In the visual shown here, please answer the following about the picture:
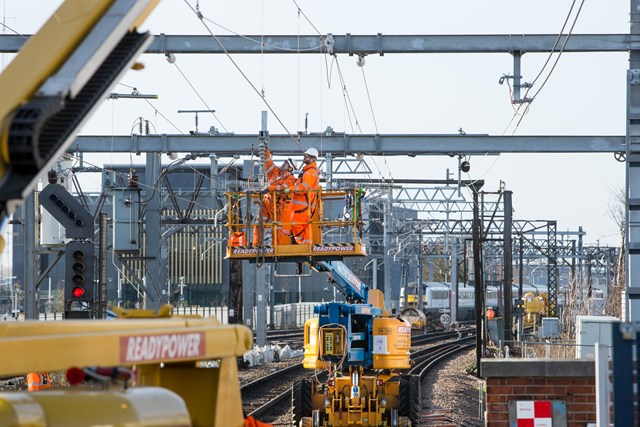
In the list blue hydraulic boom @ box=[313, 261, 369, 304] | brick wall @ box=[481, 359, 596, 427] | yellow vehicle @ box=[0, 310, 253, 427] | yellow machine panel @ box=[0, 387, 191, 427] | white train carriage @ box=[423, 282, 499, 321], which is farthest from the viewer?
white train carriage @ box=[423, 282, 499, 321]

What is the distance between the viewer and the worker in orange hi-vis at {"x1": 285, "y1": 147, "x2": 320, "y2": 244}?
17.9 meters

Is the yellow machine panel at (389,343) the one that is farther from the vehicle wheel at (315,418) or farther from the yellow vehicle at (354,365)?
the vehicle wheel at (315,418)

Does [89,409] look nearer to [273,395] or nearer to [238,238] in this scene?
[238,238]

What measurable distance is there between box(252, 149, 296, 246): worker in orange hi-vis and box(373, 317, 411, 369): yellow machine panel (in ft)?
6.51

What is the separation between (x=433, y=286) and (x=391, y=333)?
68.1 m

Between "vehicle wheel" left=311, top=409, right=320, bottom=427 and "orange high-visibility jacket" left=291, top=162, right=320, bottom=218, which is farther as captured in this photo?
"vehicle wheel" left=311, top=409, right=320, bottom=427

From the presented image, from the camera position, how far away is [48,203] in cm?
2047

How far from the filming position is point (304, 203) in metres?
18.1

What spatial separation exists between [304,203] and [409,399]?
3706mm

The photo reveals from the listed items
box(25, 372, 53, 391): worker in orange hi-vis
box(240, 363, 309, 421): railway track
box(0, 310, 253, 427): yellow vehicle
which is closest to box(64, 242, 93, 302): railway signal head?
box(25, 372, 53, 391): worker in orange hi-vis

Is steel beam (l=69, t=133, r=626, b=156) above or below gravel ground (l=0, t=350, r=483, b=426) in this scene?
above

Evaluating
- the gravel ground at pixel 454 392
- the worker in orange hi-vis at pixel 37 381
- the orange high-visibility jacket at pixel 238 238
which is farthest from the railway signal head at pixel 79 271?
the gravel ground at pixel 454 392

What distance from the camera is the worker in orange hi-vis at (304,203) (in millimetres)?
17859

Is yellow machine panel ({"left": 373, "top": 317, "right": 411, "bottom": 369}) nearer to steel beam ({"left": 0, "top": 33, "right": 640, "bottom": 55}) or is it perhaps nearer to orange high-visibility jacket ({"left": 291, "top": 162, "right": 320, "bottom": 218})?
orange high-visibility jacket ({"left": 291, "top": 162, "right": 320, "bottom": 218})
